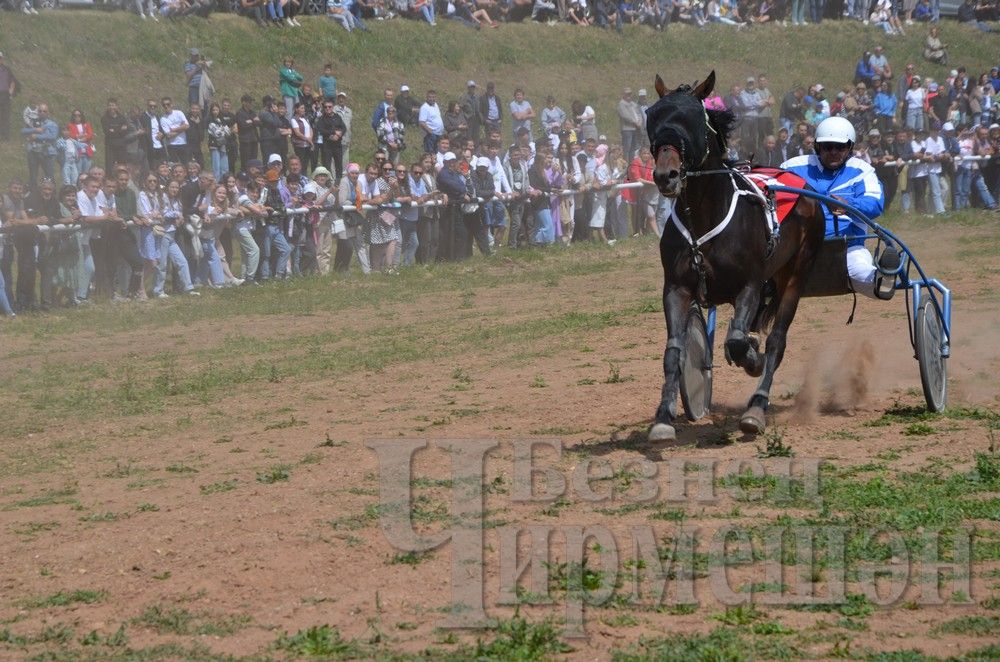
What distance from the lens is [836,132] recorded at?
10219 millimetres

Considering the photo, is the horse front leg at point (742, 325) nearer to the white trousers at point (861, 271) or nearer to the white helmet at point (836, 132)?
the white trousers at point (861, 271)

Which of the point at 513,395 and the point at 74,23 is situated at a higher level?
the point at 74,23

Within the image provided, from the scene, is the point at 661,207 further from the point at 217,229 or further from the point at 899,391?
the point at 899,391

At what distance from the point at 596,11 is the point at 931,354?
86.7 feet

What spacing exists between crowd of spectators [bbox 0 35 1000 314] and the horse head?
10940 millimetres

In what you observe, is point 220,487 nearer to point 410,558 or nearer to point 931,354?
point 410,558

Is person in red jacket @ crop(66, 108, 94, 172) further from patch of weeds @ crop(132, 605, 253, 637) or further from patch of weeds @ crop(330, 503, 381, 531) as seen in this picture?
patch of weeds @ crop(132, 605, 253, 637)

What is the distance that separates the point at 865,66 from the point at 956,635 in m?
28.7

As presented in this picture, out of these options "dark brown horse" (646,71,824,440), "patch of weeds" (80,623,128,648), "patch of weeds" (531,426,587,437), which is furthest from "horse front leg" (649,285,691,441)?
"patch of weeds" (80,623,128,648)

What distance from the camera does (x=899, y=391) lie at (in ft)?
36.7

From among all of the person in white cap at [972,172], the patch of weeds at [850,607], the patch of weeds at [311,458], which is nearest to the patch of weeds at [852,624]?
the patch of weeds at [850,607]

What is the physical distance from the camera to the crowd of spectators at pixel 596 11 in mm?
28219

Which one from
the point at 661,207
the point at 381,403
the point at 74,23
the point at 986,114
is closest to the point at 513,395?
the point at 381,403

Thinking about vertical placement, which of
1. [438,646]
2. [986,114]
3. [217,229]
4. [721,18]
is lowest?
[438,646]
